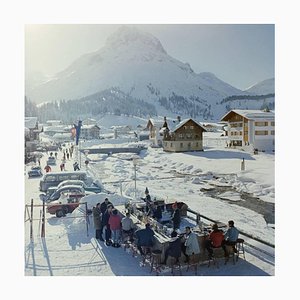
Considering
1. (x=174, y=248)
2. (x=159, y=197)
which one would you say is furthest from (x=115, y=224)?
(x=159, y=197)

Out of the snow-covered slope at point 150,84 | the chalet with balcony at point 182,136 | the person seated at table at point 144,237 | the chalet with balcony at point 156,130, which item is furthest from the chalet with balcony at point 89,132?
the person seated at table at point 144,237

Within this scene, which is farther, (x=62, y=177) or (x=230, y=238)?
(x=62, y=177)

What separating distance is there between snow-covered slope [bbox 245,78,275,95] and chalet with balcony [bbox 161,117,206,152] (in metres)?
4.26

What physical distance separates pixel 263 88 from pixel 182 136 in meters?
5.48

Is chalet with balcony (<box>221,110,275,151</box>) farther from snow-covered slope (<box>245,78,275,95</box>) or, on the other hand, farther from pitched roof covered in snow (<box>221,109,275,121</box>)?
snow-covered slope (<box>245,78,275,95</box>)

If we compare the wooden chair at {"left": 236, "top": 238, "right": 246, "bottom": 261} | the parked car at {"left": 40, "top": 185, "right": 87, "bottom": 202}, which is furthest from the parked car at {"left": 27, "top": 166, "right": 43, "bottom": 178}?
the wooden chair at {"left": 236, "top": 238, "right": 246, "bottom": 261}

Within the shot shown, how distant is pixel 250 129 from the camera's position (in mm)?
7570

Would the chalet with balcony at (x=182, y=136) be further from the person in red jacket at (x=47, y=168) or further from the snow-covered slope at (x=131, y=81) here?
the person in red jacket at (x=47, y=168)

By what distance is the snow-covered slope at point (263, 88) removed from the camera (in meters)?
5.67

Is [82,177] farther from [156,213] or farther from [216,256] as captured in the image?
[216,256]

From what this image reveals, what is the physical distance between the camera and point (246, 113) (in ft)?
26.1

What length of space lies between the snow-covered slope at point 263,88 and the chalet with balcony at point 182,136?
14.0ft
